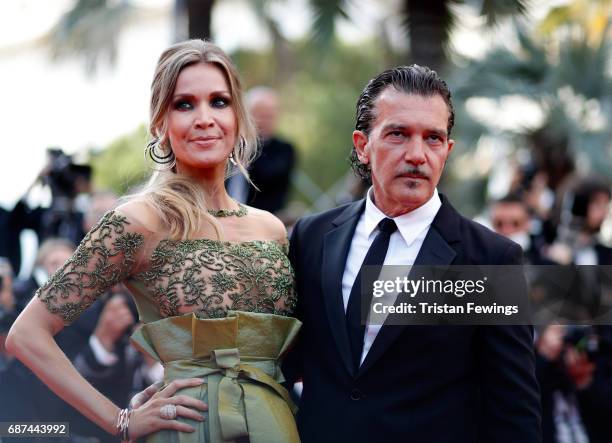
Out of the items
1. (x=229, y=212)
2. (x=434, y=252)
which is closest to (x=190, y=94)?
(x=229, y=212)

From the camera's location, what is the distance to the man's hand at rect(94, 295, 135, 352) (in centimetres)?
647

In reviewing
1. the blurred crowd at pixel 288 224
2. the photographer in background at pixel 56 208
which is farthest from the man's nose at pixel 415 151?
the photographer in background at pixel 56 208

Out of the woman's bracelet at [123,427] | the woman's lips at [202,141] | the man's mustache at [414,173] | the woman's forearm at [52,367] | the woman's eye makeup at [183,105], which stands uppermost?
the woman's eye makeup at [183,105]

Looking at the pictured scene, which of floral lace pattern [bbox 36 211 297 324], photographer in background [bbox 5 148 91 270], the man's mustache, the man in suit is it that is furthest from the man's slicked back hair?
photographer in background [bbox 5 148 91 270]

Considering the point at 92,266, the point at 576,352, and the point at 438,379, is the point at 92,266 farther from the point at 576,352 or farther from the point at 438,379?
A: the point at 576,352

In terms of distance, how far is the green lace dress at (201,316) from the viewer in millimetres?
3756

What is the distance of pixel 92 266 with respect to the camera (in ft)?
12.4

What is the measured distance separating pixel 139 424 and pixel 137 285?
1.66 ft

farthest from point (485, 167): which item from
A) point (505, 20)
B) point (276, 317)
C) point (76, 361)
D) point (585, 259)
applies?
point (276, 317)

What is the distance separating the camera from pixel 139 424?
3738 mm

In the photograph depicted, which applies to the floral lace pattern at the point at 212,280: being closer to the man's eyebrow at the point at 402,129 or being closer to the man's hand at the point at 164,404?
the man's hand at the point at 164,404

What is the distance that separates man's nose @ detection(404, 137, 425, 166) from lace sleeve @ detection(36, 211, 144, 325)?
100cm

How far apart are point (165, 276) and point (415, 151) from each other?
3.26ft

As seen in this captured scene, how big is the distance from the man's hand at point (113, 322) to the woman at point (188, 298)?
2.64 meters
